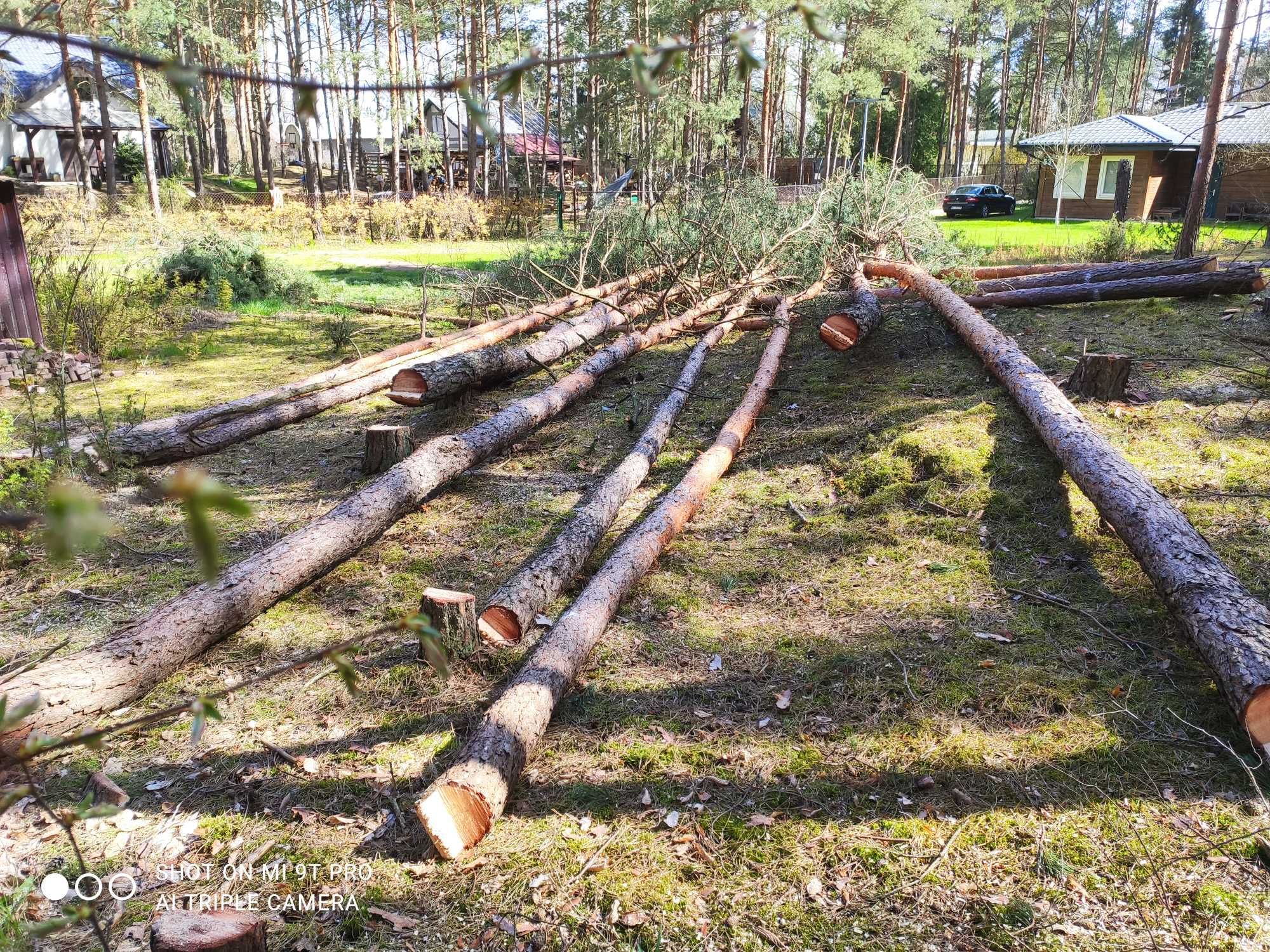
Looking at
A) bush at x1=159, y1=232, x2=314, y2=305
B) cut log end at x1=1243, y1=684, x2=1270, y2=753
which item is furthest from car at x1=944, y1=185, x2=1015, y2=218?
cut log end at x1=1243, y1=684, x2=1270, y2=753

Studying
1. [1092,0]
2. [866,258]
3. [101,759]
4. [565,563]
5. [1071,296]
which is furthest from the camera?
[1092,0]

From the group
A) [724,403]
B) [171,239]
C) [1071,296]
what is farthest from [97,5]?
[1071,296]

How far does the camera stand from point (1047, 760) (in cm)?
340

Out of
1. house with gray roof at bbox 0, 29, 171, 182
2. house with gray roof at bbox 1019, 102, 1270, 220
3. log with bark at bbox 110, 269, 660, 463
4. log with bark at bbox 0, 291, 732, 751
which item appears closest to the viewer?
log with bark at bbox 0, 291, 732, 751

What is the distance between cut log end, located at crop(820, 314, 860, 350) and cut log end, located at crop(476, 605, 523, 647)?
16.9ft

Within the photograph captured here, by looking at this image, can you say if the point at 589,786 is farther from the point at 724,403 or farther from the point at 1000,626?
the point at 724,403

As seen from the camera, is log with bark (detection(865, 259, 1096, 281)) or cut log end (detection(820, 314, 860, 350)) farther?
log with bark (detection(865, 259, 1096, 281))

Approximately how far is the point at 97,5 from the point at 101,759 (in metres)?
25.7

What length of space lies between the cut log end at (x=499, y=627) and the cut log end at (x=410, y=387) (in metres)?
3.38

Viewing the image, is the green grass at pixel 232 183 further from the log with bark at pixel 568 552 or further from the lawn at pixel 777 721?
the lawn at pixel 777 721

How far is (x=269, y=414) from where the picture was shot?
803 centimetres

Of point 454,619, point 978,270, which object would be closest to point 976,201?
point 978,270

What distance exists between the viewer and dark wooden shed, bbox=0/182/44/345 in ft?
31.4

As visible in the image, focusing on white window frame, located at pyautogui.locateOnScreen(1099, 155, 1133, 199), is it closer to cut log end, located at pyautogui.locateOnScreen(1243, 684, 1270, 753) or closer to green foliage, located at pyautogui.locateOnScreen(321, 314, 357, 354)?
green foliage, located at pyautogui.locateOnScreen(321, 314, 357, 354)
